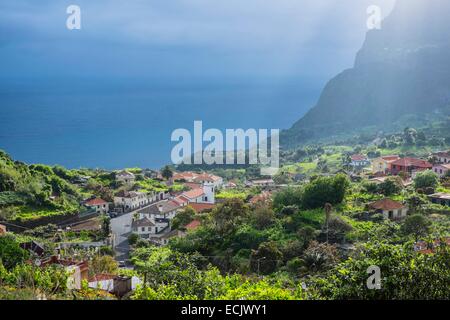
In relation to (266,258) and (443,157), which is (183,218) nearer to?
(266,258)

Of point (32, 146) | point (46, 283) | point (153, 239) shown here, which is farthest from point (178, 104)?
point (46, 283)

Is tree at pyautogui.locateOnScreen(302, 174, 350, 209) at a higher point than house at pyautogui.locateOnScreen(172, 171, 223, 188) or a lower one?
higher

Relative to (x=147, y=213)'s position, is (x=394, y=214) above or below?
above

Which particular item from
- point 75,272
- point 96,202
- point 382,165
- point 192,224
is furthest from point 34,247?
point 382,165

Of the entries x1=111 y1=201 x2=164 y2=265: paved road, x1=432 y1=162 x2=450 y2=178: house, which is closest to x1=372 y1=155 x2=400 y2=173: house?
x1=432 y1=162 x2=450 y2=178: house

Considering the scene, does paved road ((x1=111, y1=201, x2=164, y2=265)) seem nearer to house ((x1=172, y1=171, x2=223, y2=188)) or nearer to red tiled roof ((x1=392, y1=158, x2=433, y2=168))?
house ((x1=172, y1=171, x2=223, y2=188))

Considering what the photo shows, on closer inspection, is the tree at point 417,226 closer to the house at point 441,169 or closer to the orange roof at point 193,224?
the orange roof at point 193,224

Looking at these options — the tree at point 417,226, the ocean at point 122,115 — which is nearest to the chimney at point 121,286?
the tree at point 417,226
